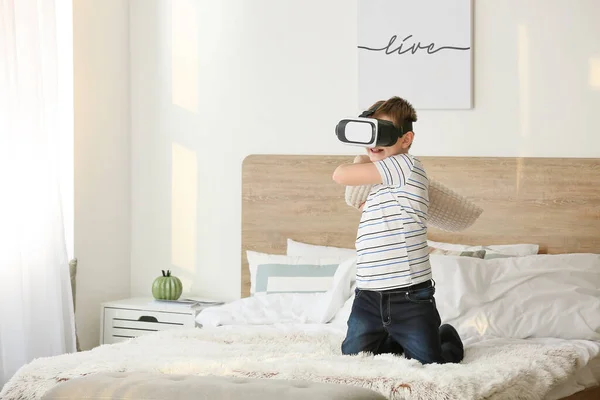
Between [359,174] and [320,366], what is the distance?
618 millimetres

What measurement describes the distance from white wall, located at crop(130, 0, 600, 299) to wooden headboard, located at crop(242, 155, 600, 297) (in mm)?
66

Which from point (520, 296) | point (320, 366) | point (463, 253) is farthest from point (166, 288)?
point (320, 366)

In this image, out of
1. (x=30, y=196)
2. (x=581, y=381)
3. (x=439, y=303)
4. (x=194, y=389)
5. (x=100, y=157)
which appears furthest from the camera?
(x=100, y=157)

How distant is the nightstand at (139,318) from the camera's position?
13.3 feet

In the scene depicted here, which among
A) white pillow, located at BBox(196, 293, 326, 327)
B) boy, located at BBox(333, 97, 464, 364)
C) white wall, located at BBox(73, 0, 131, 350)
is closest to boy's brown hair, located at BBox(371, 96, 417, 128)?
boy, located at BBox(333, 97, 464, 364)

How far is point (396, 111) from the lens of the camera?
277 centimetres

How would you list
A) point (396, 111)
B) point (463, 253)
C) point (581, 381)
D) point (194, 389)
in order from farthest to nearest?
point (463, 253)
point (581, 381)
point (396, 111)
point (194, 389)

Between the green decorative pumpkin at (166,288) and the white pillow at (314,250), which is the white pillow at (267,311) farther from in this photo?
the green decorative pumpkin at (166,288)

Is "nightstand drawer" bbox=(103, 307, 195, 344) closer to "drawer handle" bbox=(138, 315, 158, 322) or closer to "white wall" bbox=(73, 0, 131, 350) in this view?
"drawer handle" bbox=(138, 315, 158, 322)

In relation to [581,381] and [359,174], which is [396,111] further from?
[581,381]

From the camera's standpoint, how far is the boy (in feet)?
8.76

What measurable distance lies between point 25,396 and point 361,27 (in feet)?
7.62

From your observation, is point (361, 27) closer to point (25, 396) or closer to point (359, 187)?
point (359, 187)

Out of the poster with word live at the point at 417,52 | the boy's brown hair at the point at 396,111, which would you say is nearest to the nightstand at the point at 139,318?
the poster with word live at the point at 417,52
